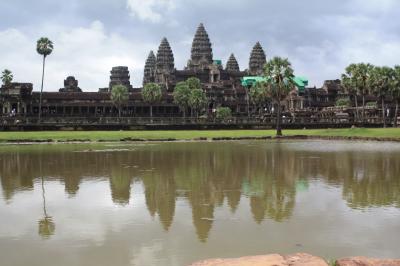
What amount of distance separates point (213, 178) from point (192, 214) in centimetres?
796

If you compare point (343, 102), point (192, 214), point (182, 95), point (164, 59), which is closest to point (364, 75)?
point (182, 95)

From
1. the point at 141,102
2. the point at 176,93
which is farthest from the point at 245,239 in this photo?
the point at 141,102

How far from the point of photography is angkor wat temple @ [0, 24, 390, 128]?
376 feet

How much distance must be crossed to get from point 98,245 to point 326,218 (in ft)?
18.6

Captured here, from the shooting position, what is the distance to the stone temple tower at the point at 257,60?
166 meters

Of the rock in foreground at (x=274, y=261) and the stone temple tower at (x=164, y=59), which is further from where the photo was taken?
the stone temple tower at (x=164, y=59)

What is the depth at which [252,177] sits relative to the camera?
22.0 metres

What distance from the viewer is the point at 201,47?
164 meters

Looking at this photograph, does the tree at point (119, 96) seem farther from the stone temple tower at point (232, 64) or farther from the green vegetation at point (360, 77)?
the stone temple tower at point (232, 64)

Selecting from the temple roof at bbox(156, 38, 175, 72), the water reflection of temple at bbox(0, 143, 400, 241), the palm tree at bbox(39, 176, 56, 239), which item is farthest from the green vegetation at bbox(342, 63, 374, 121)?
the temple roof at bbox(156, 38, 175, 72)

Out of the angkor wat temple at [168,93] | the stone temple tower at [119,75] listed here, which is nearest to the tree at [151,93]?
the angkor wat temple at [168,93]

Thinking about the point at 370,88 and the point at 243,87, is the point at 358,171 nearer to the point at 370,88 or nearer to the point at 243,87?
the point at 370,88

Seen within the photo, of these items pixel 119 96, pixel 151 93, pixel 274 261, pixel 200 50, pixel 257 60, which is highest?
pixel 200 50

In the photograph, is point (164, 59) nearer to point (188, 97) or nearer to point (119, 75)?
point (119, 75)
